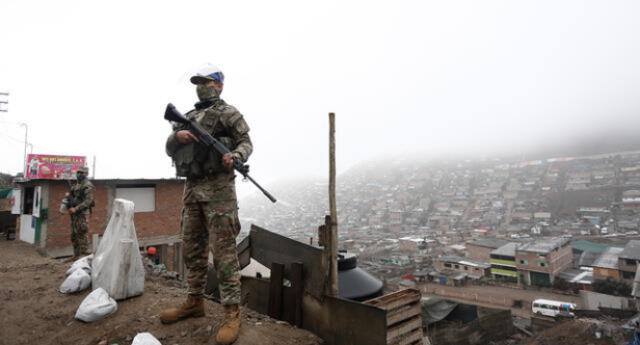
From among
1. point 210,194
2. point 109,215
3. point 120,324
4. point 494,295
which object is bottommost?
point 494,295

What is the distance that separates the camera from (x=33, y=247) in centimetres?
1166

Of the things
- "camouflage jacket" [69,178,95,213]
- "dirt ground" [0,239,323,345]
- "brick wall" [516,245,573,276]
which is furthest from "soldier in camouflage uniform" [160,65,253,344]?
"brick wall" [516,245,573,276]

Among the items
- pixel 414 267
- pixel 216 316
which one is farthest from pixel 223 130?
pixel 414 267

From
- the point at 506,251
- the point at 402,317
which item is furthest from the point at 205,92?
the point at 506,251

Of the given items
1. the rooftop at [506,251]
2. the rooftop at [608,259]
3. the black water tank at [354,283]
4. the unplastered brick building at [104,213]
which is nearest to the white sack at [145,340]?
the black water tank at [354,283]

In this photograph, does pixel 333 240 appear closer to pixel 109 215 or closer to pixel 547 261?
pixel 109 215

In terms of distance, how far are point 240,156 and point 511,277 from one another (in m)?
36.7

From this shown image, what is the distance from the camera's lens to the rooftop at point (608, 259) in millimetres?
27642

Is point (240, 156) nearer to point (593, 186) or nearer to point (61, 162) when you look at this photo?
point (61, 162)

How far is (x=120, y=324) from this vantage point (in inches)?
117

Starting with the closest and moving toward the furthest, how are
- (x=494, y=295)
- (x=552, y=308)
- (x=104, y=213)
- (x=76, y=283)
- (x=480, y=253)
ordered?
(x=76, y=283) < (x=104, y=213) < (x=552, y=308) < (x=494, y=295) < (x=480, y=253)

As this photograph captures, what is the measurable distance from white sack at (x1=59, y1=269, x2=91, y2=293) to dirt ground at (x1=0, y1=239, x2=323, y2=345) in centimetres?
6

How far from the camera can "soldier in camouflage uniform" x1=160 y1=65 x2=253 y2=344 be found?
2707 millimetres

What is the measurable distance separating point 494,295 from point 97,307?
29967mm
